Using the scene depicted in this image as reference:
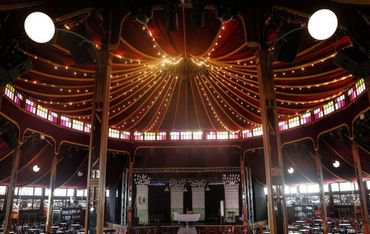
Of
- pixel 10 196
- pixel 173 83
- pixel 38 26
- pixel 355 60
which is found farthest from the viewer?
pixel 173 83

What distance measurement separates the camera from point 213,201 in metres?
19.6

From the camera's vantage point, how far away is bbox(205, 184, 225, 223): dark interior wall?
19.2m

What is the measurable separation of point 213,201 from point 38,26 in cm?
1785

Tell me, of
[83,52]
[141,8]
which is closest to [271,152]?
[141,8]

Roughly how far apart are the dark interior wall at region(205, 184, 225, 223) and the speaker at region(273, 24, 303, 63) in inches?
611

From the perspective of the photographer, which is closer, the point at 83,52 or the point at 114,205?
the point at 83,52

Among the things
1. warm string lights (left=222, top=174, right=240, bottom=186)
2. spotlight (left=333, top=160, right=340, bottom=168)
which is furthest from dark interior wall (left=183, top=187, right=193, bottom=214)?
spotlight (left=333, top=160, right=340, bottom=168)

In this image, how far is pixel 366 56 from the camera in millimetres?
4277

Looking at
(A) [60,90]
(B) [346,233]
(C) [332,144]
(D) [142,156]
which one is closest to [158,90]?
(A) [60,90]

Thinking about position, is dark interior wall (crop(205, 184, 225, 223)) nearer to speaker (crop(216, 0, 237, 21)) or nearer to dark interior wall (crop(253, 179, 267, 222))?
dark interior wall (crop(253, 179, 267, 222))

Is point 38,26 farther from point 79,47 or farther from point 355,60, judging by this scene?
point 355,60

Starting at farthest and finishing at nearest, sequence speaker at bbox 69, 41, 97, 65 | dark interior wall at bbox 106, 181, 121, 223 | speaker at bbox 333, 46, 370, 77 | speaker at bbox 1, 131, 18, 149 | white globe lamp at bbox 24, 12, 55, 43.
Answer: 1. dark interior wall at bbox 106, 181, 121, 223
2. speaker at bbox 1, 131, 18, 149
3. speaker at bbox 69, 41, 97, 65
4. speaker at bbox 333, 46, 370, 77
5. white globe lamp at bbox 24, 12, 55, 43

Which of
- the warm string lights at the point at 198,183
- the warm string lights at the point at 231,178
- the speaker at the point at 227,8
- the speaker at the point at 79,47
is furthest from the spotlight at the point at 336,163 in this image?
the speaker at the point at 79,47

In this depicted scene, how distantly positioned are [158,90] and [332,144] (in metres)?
8.10
